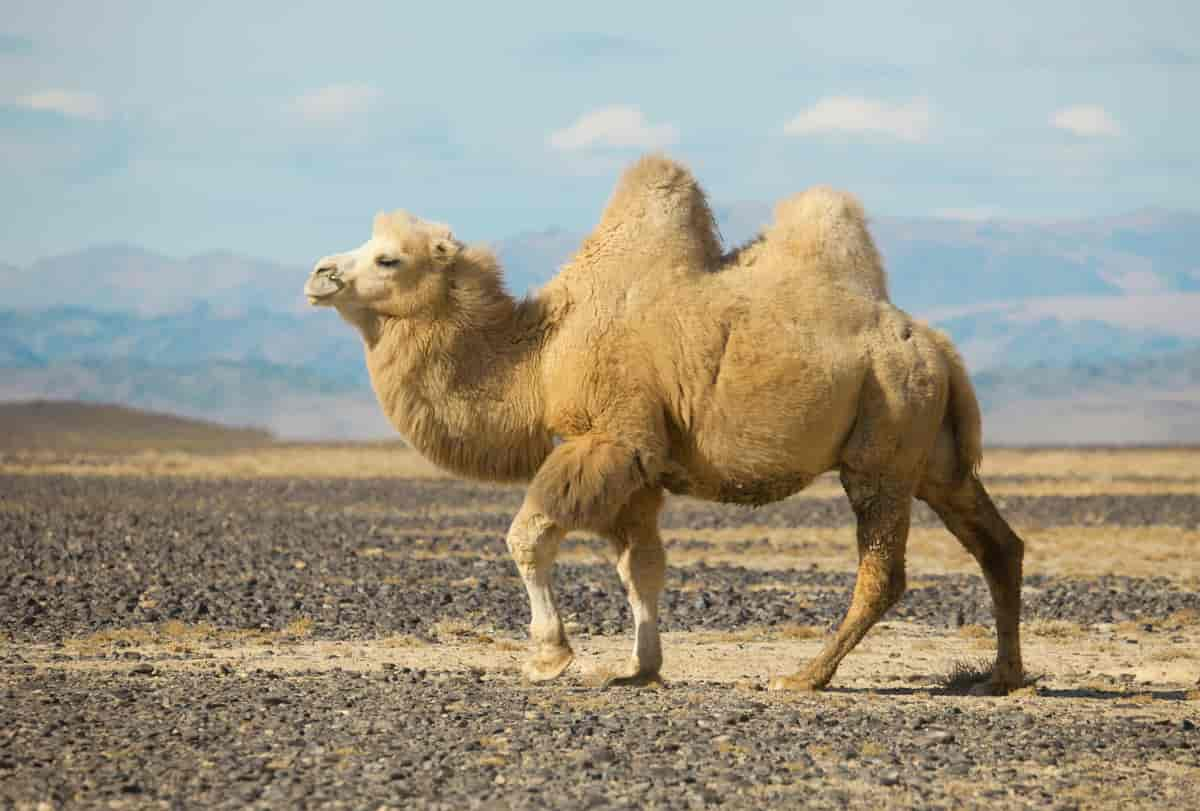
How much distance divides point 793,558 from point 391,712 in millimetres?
12171

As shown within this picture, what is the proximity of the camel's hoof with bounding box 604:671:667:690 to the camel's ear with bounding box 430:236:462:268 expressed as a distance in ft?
8.11

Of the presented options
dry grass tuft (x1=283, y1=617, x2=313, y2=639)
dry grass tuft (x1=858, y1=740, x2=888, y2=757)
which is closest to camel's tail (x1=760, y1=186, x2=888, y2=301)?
dry grass tuft (x1=858, y1=740, x2=888, y2=757)

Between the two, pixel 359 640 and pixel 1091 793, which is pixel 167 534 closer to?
pixel 359 640

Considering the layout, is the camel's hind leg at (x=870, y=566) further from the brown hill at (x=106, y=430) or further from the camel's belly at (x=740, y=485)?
the brown hill at (x=106, y=430)

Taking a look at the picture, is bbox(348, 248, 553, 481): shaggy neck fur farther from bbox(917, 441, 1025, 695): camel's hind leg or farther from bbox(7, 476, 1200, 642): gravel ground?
bbox(7, 476, 1200, 642): gravel ground

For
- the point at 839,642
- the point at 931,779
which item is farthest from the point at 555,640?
the point at 931,779

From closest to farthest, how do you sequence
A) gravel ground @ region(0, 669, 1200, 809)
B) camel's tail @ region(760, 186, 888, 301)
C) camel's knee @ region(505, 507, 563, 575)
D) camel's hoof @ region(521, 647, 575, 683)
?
gravel ground @ region(0, 669, 1200, 809)
camel's knee @ region(505, 507, 563, 575)
camel's hoof @ region(521, 647, 575, 683)
camel's tail @ region(760, 186, 888, 301)

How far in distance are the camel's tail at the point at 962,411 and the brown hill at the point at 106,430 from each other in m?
63.8

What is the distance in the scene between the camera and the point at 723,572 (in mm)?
18016

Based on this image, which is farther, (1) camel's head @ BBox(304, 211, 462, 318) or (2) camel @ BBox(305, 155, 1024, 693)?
(1) camel's head @ BBox(304, 211, 462, 318)

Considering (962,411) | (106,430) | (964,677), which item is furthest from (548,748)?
(106,430)

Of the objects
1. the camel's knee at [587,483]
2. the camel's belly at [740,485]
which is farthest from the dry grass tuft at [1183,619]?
the camel's knee at [587,483]

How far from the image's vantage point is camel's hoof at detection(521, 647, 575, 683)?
991 centimetres

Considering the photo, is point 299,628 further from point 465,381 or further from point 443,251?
point 443,251
